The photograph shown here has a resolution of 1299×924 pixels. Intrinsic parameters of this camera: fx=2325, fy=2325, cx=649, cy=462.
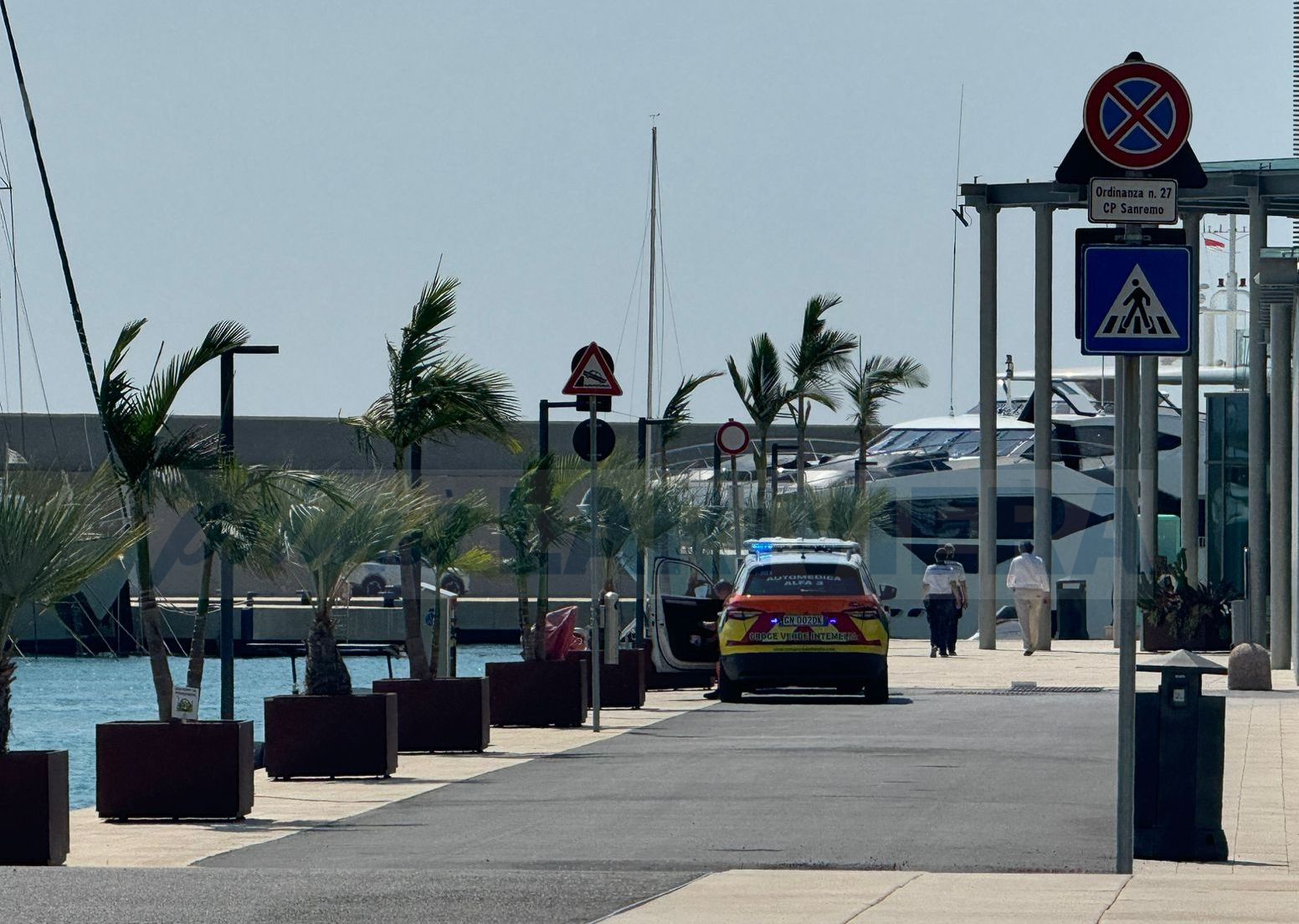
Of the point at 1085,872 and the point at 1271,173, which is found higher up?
the point at 1271,173

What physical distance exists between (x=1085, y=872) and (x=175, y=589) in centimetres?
6384

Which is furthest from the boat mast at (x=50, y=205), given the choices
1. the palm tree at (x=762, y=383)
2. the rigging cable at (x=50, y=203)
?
the palm tree at (x=762, y=383)

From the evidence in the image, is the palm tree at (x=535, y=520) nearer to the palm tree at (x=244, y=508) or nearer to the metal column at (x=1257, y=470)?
the palm tree at (x=244, y=508)

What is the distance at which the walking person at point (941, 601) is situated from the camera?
35.0 metres

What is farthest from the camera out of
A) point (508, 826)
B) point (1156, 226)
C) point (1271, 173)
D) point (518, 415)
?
point (1271, 173)

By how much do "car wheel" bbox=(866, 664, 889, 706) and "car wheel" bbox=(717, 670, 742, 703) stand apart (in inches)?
55.2

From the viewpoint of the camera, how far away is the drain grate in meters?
25.7

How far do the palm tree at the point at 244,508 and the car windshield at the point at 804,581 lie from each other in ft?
23.5

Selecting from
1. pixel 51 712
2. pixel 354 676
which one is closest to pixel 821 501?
pixel 354 676

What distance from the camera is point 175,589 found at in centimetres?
7212

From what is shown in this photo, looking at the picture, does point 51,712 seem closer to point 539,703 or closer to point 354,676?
point 354,676

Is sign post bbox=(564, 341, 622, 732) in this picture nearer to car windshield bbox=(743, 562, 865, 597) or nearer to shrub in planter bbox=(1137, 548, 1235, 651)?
car windshield bbox=(743, 562, 865, 597)

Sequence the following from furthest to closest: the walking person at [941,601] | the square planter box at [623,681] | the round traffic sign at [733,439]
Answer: the walking person at [941,601] < the round traffic sign at [733,439] < the square planter box at [623,681]

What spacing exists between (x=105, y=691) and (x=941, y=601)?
19526 millimetres
